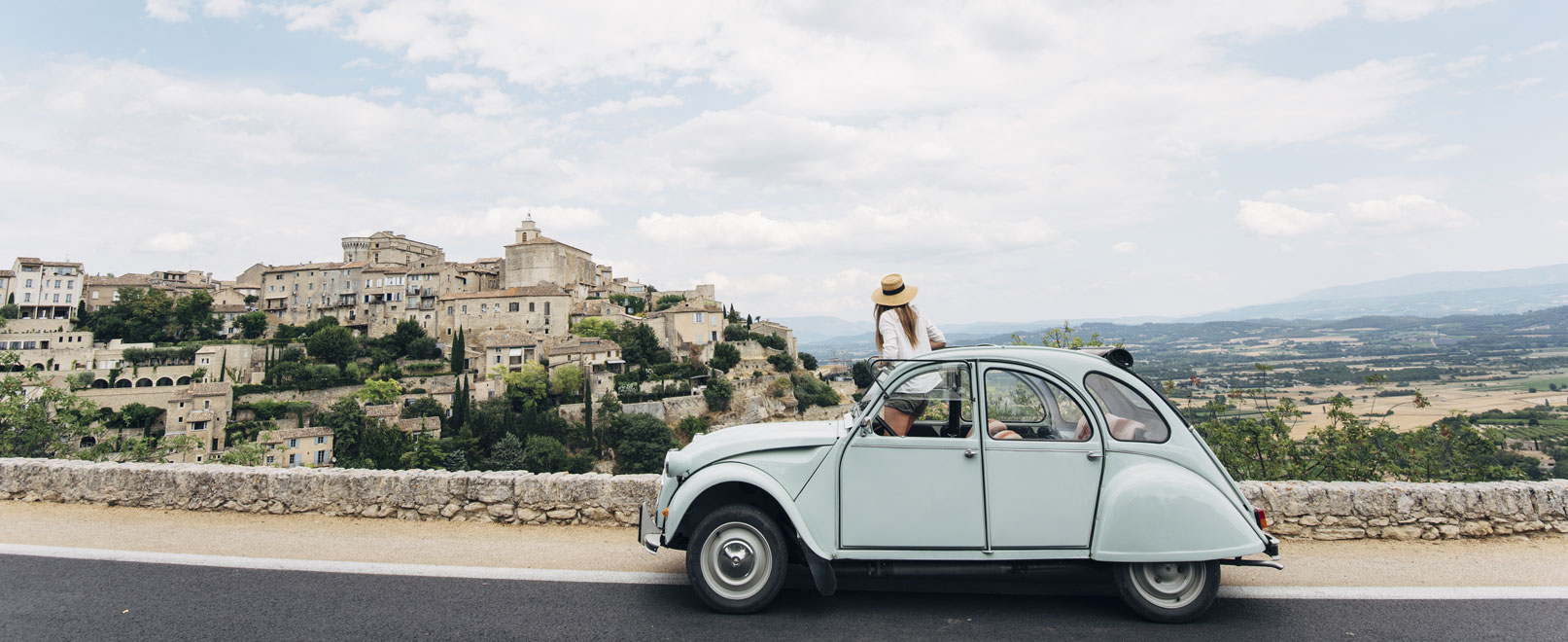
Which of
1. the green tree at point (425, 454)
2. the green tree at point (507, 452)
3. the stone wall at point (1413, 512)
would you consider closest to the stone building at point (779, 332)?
the green tree at point (507, 452)

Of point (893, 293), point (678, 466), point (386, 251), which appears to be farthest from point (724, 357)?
point (678, 466)

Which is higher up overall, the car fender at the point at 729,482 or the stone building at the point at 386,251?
the stone building at the point at 386,251

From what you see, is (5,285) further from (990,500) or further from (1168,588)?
(1168,588)

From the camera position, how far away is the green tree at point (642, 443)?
61.8m

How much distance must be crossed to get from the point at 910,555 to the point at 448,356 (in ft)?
288

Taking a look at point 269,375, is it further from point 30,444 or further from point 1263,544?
point 1263,544

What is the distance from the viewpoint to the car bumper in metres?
4.52

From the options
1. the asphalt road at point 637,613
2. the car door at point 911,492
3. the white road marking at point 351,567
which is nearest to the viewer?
the asphalt road at point 637,613

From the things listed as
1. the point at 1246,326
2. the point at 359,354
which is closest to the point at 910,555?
the point at 359,354

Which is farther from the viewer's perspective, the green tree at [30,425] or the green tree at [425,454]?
the green tree at [425,454]

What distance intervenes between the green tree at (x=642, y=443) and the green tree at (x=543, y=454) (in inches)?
202

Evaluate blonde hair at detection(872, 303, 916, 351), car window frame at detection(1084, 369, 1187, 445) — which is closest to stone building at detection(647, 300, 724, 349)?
blonde hair at detection(872, 303, 916, 351)

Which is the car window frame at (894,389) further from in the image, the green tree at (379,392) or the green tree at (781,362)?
the green tree at (781,362)

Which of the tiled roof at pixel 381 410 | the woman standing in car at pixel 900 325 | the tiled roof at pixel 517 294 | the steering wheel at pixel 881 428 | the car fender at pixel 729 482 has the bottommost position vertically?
the tiled roof at pixel 381 410
